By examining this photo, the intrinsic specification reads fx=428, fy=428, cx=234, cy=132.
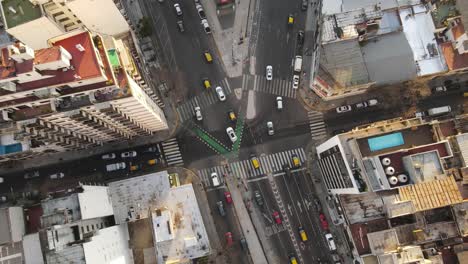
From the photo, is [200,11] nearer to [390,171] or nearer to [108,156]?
[108,156]

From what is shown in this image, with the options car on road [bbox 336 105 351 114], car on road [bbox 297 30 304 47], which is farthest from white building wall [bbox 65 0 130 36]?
car on road [bbox 336 105 351 114]

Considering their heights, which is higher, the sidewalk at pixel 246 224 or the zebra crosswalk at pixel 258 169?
the zebra crosswalk at pixel 258 169

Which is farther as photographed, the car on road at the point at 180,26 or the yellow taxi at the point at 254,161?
the car on road at the point at 180,26

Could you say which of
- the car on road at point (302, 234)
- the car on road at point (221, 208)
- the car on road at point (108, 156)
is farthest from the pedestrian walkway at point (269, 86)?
the car on road at point (108, 156)

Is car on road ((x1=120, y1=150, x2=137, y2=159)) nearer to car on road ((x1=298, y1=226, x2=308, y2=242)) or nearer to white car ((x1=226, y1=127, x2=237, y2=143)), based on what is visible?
white car ((x1=226, y1=127, x2=237, y2=143))

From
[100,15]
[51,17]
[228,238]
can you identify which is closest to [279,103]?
[228,238]

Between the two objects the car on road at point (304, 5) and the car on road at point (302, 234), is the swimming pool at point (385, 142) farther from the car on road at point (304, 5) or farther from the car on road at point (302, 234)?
the car on road at point (304, 5)
